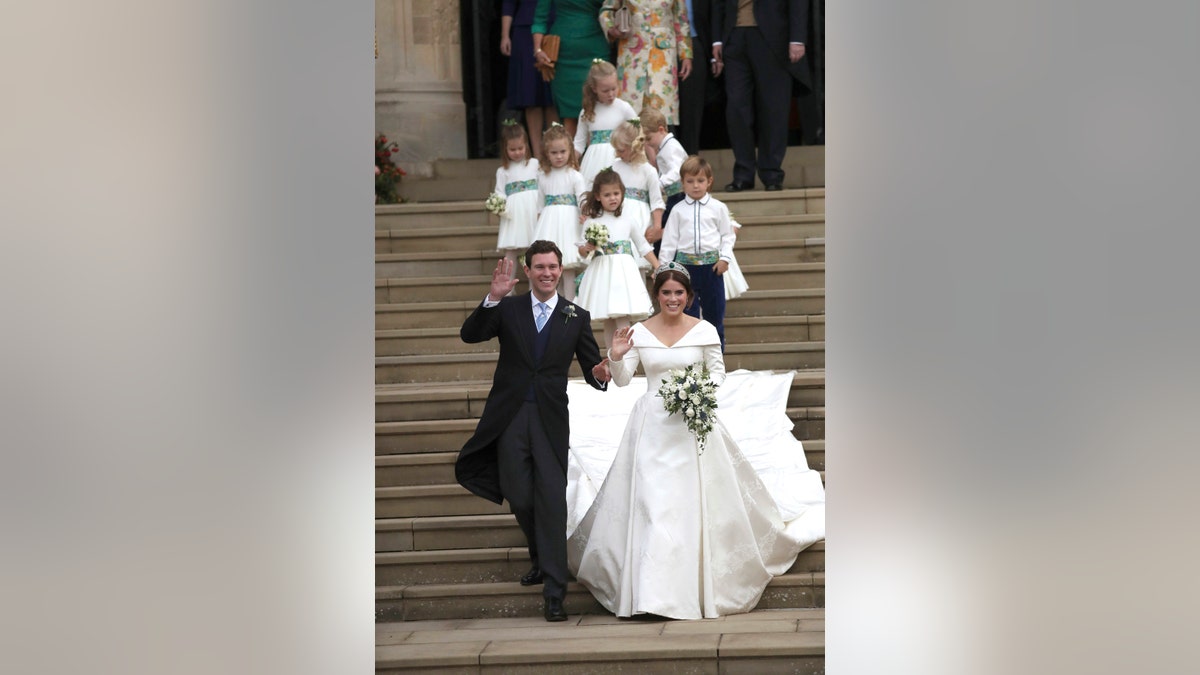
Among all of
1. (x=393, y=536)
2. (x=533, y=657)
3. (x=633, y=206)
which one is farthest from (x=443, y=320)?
(x=533, y=657)

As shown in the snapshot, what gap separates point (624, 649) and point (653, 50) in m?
6.66

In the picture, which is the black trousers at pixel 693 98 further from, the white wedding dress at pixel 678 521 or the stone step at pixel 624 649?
the stone step at pixel 624 649

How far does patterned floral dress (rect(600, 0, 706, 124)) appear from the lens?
11922 mm

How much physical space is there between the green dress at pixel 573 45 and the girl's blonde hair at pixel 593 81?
1569 mm

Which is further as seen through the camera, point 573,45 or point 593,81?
point 573,45

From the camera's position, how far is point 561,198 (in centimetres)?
1066

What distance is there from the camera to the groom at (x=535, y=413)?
735 centimetres

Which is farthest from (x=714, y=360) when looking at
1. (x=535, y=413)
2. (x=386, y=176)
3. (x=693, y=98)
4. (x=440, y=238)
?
(x=386, y=176)

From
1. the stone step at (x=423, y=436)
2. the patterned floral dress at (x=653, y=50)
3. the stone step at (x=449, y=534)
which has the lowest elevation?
the stone step at (x=449, y=534)
